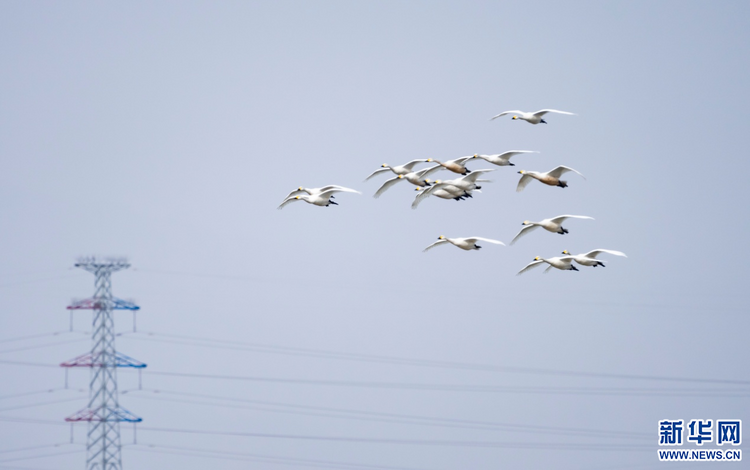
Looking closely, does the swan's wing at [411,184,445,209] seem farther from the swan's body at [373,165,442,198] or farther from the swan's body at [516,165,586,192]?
the swan's body at [516,165,586,192]

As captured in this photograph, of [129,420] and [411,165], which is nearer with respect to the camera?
[411,165]

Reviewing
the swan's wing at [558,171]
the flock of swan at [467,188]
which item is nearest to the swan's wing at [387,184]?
the flock of swan at [467,188]

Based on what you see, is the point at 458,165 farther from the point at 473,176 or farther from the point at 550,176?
the point at 550,176

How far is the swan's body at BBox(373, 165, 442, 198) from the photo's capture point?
92.6 metres

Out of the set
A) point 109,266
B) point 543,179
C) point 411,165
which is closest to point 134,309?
point 109,266

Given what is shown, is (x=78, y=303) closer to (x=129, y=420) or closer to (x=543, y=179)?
(x=129, y=420)

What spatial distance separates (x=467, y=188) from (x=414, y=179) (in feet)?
11.6

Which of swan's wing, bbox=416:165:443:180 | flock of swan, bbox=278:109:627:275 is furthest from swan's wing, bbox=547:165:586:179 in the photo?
swan's wing, bbox=416:165:443:180

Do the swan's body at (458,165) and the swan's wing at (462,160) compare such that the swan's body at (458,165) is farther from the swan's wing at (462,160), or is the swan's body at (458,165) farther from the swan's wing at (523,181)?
the swan's wing at (523,181)

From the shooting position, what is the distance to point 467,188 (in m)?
93.8

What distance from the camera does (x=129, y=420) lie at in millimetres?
125062

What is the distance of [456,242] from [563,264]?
705 centimetres

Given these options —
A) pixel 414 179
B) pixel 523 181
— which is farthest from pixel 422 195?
pixel 523 181

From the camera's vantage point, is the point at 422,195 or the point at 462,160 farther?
the point at 462,160
